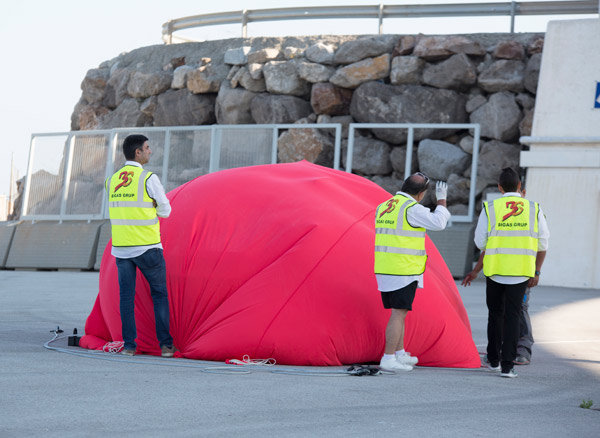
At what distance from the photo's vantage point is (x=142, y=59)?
2488 centimetres

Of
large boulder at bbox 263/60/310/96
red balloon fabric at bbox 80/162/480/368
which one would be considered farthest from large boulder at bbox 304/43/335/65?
red balloon fabric at bbox 80/162/480/368

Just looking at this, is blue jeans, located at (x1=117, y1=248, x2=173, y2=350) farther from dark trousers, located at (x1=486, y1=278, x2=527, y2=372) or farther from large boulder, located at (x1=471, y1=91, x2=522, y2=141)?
large boulder, located at (x1=471, y1=91, x2=522, y2=141)

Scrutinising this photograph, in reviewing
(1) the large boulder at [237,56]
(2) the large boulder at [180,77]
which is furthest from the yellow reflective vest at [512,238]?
(2) the large boulder at [180,77]

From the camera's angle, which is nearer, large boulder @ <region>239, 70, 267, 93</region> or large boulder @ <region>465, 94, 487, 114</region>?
large boulder @ <region>465, 94, 487, 114</region>

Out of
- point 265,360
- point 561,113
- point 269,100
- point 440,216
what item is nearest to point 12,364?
point 265,360

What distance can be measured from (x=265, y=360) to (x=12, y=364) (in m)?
2.02

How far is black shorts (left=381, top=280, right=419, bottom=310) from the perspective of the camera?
289 inches

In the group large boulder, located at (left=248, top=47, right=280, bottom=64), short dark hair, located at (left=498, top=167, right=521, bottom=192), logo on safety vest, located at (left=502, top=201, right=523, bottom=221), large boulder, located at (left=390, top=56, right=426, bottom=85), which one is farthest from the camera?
large boulder, located at (left=248, top=47, right=280, bottom=64)

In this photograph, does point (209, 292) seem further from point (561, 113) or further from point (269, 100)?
point (269, 100)

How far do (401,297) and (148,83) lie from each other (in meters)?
17.6

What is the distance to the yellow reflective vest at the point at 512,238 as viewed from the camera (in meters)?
7.52

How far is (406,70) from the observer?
66.5 feet

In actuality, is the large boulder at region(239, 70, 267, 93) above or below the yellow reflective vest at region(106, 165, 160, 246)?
above

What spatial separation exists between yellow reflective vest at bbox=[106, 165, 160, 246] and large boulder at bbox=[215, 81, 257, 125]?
47.0ft
